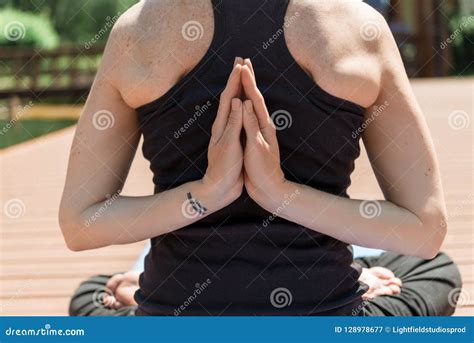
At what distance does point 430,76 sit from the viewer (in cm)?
1500

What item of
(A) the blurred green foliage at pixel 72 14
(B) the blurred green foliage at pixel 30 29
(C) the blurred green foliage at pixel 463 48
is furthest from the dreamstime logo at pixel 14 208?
(C) the blurred green foliage at pixel 463 48

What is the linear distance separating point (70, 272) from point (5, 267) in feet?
0.88

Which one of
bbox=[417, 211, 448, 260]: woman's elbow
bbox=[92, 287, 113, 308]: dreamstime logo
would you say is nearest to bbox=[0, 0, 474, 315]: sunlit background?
bbox=[92, 287, 113, 308]: dreamstime logo

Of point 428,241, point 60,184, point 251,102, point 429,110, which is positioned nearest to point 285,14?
point 251,102

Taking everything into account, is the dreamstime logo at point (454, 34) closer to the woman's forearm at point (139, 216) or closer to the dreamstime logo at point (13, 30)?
the woman's forearm at point (139, 216)

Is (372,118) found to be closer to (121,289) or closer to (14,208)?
(121,289)

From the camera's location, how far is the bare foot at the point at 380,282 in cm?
203

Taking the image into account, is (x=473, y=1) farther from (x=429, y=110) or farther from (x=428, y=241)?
(x=428, y=241)

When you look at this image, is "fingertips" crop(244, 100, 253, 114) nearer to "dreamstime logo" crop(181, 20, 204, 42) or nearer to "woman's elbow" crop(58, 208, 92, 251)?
"dreamstime logo" crop(181, 20, 204, 42)

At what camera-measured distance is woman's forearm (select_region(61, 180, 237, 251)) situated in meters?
1.43

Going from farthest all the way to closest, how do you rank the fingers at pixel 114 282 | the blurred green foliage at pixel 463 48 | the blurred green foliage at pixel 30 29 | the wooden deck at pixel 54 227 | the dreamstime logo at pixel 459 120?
the blurred green foliage at pixel 463 48
the blurred green foliage at pixel 30 29
the dreamstime logo at pixel 459 120
the wooden deck at pixel 54 227
the fingers at pixel 114 282

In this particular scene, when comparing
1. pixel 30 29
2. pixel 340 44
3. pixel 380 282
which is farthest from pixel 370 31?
pixel 30 29

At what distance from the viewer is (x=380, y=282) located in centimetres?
210

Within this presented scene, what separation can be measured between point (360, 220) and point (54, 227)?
8.71ft
